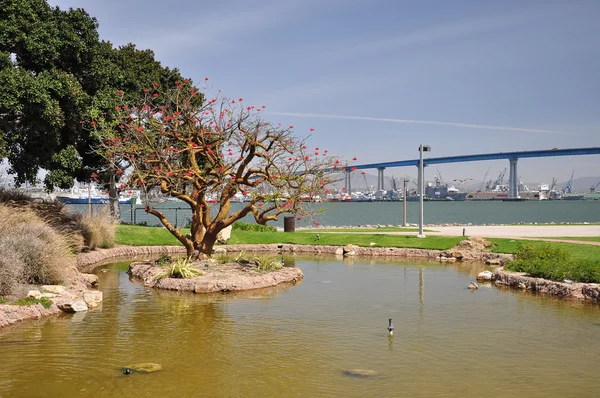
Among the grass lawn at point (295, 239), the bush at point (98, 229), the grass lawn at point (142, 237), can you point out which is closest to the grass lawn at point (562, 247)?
the grass lawn at point (295, 239)

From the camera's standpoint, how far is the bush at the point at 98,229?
2705cm

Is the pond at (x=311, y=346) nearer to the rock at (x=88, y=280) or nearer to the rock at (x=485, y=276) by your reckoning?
the rock at (x=88, y=280)

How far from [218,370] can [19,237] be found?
9.26 metres

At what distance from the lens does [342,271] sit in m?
23.5

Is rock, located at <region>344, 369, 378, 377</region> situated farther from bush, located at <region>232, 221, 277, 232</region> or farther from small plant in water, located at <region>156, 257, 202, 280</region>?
bush, located at <region>232, 221, 277, 232</region>

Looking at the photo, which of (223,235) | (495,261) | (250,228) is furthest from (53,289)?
(250,228)

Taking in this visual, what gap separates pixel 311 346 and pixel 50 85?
17.1 metres

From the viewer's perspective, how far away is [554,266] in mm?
19422

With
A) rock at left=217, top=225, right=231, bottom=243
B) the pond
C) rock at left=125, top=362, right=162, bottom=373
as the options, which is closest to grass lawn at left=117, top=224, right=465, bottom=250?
rock at left=217, top=225, right=231, bottom=243

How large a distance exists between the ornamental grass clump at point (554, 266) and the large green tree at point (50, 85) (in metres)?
17.4

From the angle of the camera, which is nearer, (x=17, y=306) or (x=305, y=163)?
(x=17, y=306)

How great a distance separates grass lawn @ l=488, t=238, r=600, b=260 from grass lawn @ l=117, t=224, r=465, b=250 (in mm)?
2245

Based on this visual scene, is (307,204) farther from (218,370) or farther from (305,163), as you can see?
(218,370)

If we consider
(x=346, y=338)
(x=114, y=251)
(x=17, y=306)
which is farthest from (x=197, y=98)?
(x=346, y=338)
